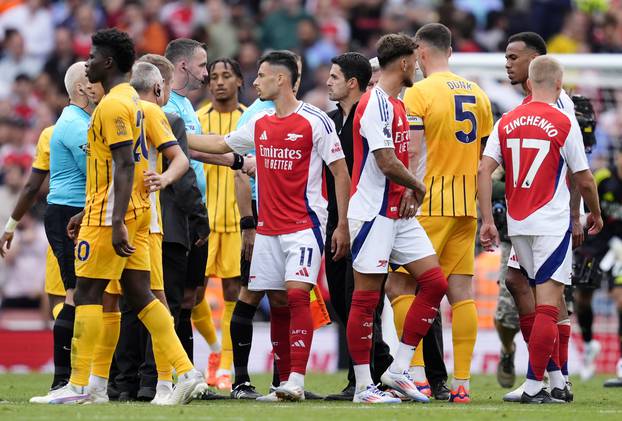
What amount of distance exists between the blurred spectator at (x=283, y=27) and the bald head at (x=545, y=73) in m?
12.0

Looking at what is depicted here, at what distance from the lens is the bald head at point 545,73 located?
980 centimetres

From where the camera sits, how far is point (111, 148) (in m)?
8.80

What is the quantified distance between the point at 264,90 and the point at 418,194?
1357mm

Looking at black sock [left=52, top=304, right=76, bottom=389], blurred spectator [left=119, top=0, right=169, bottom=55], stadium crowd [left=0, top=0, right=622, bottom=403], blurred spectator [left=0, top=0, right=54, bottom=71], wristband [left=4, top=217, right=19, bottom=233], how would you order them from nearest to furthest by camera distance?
black sock [left=52, top=304, right=76, bottom=389] → wristband [left=4, top=217, right=19, bottom=233] → stadium crowd [left=0, top=0, right=622, bottom=403] → blurred spectator [left=119, top=0, right=169, bottom=55] → blurred spectator [left=0, top=0, right=54, bottom=71]

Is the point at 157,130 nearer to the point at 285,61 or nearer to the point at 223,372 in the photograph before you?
the point at 285,61

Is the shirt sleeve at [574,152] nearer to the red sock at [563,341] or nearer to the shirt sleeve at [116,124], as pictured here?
the red sock at [563,341]

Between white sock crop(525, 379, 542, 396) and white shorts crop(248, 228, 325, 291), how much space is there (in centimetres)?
173

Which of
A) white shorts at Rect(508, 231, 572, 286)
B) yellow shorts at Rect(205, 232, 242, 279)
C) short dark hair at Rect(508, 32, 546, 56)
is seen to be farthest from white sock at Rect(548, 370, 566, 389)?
yellow shorts at Rect(205, 232, 242, 279)

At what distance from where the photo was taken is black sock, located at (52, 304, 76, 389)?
1010cm

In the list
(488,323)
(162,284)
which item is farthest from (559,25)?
(162,284)

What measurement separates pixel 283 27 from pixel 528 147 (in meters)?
12.5

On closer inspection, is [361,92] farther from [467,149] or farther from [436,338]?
[436,338]

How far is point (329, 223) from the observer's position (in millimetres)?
10453

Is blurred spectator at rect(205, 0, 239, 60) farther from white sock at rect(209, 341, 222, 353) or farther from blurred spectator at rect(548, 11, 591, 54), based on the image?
white sock at rect(209, 341, 222, 353)
